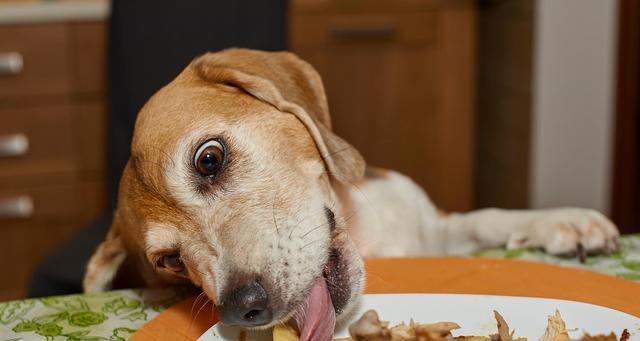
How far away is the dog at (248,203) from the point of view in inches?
45.0

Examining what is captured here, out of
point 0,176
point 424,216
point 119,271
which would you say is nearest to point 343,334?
point 119,271

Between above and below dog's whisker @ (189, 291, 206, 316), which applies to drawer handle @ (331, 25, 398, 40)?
above

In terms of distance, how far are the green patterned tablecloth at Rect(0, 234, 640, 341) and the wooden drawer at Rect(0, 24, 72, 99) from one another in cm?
205

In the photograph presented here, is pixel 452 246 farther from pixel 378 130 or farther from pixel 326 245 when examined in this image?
pixel 378 130

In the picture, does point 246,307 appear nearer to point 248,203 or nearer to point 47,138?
point 248,203

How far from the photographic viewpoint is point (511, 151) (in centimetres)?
359

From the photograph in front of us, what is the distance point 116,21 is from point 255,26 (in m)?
0.41

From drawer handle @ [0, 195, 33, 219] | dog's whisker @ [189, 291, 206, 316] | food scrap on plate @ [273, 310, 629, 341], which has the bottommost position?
drawer handle @ [0, 195, 33, 219]

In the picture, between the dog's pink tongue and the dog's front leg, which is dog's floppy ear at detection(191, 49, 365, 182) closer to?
the dog's pink tongue

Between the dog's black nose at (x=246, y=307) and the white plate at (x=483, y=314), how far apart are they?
5 cm


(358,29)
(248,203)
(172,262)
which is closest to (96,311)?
(172,262)

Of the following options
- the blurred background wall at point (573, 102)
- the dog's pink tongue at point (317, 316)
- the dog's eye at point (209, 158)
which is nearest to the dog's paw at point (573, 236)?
the dog's pink tongue at point (317, 316)

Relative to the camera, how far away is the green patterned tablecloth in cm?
115

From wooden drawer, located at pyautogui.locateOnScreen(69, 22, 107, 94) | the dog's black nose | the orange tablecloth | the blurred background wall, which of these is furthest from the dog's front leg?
wooden drawer, located at pyautogui.locateOnScreen(69, 22, 107, 94)
